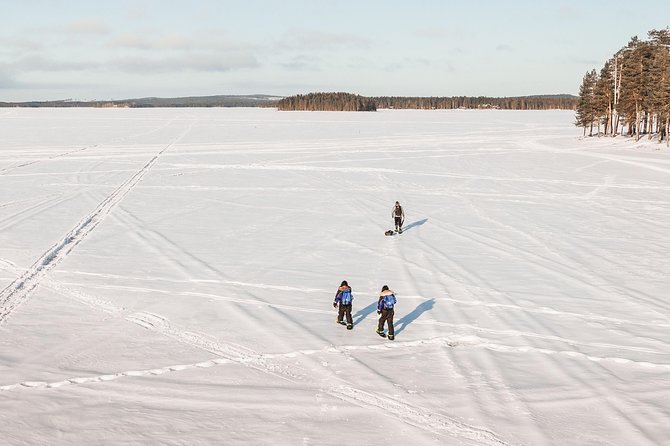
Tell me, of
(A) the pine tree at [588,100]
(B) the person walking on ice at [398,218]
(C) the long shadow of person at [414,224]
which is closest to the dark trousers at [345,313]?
(B) the person walking on ice at [398,218]

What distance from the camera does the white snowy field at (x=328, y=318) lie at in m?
7.86

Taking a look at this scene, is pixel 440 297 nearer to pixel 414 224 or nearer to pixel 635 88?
pixel 414 224

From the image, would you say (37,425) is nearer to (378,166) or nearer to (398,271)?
(398,271)

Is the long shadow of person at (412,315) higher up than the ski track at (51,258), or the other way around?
the ski track at (51,258)

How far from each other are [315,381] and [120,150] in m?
44.1

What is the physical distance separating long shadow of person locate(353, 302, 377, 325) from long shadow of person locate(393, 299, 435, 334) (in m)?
0.71

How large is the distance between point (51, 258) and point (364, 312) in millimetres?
9112

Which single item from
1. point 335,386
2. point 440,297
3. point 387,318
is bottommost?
point 335,386

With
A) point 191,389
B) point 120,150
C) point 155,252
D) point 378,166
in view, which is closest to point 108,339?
point 191,389

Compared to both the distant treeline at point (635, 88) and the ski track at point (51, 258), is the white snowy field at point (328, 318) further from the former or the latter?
the distant treeline at point (635, 88)

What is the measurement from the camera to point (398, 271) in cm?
1545

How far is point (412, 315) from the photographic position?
1216cm

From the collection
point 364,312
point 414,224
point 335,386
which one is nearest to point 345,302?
point 364,312

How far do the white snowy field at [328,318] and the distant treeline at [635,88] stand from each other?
2839 centimetres
